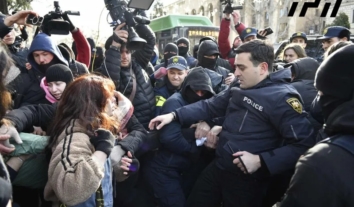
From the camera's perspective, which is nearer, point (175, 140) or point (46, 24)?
point (175, 140)

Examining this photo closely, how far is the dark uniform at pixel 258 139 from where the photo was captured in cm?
270

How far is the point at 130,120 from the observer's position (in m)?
3.32

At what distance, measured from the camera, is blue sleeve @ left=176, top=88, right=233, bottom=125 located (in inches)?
132

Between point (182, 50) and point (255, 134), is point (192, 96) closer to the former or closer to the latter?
point (255, 134)

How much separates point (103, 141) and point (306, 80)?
6.94 ft

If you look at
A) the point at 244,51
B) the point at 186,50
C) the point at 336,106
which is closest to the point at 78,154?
the point at 336,106

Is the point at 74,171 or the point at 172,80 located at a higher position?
the point at 74,171

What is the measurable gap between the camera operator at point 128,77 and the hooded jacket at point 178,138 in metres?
0.23

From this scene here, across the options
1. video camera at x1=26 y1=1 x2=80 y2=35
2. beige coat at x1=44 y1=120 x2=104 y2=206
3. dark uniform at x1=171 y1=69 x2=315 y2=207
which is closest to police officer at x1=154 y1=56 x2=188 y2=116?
dark uniform at x1=171 y1=69 x2=315 y2=207

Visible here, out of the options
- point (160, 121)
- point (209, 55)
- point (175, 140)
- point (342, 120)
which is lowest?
point (175, 140)

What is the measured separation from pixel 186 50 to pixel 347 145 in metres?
6.95

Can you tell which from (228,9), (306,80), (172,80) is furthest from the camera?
(228,9)

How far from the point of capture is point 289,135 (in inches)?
106

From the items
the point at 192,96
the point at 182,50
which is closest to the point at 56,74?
the point at 192,96
